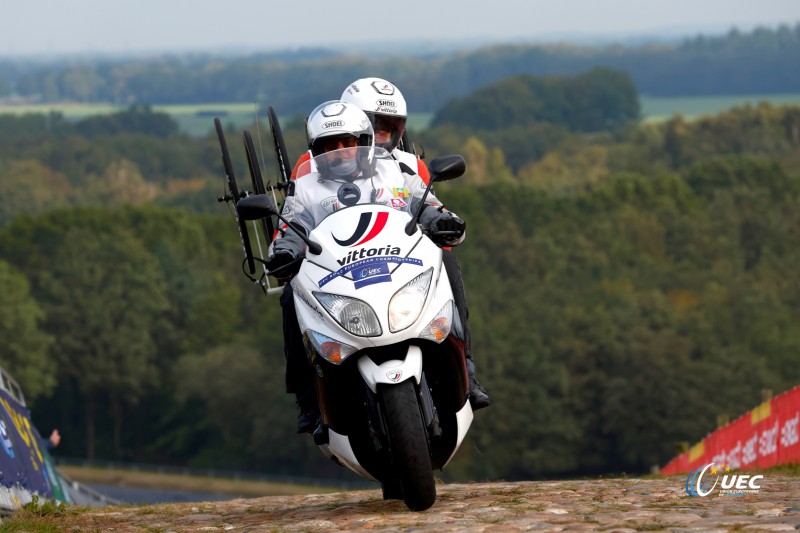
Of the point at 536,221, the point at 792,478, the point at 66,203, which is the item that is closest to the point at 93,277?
the point at 536,221

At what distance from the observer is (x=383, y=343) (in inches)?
444

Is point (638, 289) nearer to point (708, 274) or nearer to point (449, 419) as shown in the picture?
point (708, 274)

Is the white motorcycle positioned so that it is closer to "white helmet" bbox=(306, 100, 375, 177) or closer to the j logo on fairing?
the j logo on fairing

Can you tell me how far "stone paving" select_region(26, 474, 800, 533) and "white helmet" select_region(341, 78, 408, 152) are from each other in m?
2.80

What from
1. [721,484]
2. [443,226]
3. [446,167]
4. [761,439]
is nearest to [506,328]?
[761,439]

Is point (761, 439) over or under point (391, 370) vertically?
under

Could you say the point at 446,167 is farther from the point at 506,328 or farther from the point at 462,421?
the point at 506,328

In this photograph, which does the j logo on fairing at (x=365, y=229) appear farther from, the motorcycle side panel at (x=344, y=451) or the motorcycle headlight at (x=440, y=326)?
the motorcycle side panel at (x=344, y=451)

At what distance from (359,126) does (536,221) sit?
5113 inches

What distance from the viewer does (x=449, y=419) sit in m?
12.1

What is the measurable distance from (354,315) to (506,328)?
294 ft

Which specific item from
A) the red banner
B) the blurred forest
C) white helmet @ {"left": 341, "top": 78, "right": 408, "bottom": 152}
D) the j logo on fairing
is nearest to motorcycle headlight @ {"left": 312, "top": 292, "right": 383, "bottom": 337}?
the j logo on fairing


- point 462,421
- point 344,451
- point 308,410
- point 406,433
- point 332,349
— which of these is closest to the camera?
point 406,433

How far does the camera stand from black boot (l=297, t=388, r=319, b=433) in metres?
12.7
